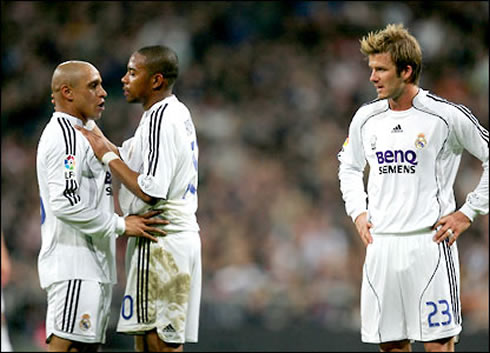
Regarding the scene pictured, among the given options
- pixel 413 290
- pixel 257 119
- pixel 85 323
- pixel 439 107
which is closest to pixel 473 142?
pixel 439 107

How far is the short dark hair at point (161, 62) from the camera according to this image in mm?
5020

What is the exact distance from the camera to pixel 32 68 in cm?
1153

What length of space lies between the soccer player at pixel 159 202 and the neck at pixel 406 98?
1.23 meters

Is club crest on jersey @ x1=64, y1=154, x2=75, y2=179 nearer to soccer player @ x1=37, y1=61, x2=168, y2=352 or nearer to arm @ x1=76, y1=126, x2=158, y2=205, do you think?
soccer player @ x1=37, y1=61, x2=168, y2=352

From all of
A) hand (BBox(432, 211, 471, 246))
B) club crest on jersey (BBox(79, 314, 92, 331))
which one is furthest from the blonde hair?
club crest on jersey (BBox(79, 314, 92, 331))

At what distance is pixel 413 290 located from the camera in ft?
15.6

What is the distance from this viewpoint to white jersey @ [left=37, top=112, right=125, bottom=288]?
4.62 metres

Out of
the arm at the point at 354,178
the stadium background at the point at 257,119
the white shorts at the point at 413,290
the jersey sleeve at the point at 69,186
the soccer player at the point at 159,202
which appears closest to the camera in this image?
the jersey sleeve at the point at 69,186

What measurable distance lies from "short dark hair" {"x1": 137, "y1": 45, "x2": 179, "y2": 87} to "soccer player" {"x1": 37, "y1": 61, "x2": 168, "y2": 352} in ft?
1.11

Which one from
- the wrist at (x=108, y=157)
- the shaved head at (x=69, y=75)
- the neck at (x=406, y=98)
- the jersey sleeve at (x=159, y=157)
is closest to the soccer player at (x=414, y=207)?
the neck at (x=406, y=98)

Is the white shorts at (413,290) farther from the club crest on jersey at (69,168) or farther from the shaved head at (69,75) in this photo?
the shaved head at (69,75)

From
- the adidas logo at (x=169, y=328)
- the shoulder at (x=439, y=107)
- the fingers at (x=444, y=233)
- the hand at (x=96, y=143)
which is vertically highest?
the shoulder at (x=439, y=107)

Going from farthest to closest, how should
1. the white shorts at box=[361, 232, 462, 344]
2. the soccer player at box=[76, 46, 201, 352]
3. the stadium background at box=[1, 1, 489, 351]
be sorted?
1. the stadium background at box=[1, 1, 489, 351]
2. the soccer player at box=[76, 46, 201, 352]
3. the white shorts at box=[361, 232, 462, 344]

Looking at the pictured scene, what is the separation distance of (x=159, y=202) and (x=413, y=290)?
153 centimetres
